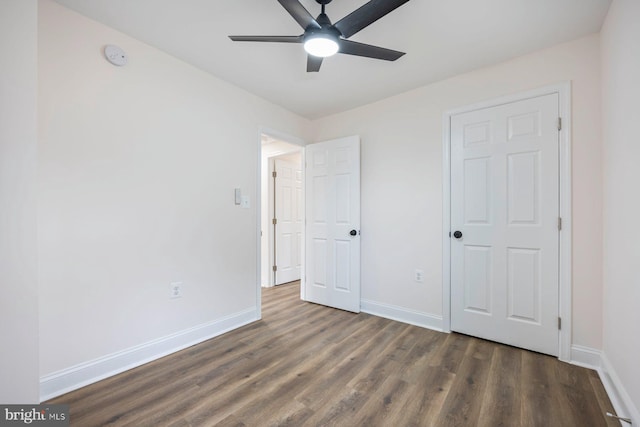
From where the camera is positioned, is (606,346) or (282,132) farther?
(282,132)

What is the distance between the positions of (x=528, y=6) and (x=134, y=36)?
2.76 m

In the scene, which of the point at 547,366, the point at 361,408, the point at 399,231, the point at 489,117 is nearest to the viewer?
the point at 361,408

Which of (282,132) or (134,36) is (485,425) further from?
(134,36)

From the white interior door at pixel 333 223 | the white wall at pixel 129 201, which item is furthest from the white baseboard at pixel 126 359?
the white interior door at pixel 333 223

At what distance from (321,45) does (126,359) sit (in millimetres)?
2573

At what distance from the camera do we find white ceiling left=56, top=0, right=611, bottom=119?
169 cm

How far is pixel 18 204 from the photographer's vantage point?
3.59 feet

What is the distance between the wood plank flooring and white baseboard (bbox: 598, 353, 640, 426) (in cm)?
5

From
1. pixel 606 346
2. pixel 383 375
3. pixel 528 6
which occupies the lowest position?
pixel 383 375

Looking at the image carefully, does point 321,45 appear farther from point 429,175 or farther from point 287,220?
point 287,220

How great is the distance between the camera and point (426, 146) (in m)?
2.73

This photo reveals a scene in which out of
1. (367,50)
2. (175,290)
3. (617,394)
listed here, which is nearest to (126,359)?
(175,290)

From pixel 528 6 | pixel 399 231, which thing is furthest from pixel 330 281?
pixel 528 6

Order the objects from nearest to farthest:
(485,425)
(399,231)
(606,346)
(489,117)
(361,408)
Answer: (485,425) < (361,408) < (606,346) < (489,117) < (399,231)
